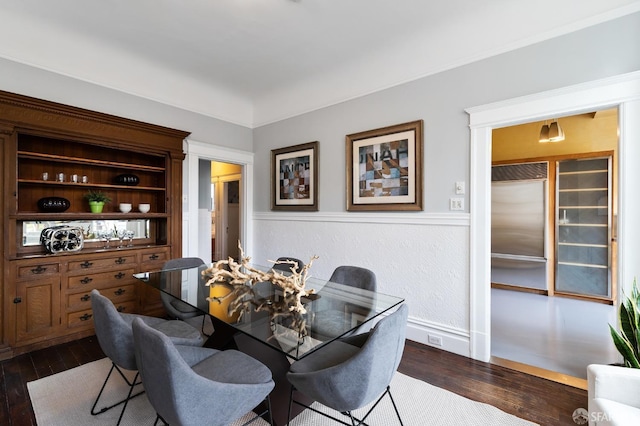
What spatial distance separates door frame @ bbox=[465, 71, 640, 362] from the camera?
2.11 m

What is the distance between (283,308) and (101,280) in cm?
245

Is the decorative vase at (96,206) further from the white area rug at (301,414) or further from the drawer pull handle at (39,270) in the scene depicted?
the white area rug at (301,414)

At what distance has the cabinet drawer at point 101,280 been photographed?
3.03 m

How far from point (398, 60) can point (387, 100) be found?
0.42 m

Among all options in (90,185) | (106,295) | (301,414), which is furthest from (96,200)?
(301,414)

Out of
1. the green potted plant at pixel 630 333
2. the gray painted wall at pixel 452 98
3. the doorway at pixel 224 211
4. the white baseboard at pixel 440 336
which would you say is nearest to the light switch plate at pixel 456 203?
the gray painted wall at pixel 452 98

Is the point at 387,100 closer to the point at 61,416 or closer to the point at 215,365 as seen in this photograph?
the point at 215,365

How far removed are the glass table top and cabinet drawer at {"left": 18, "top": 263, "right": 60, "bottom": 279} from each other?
1.06 meters

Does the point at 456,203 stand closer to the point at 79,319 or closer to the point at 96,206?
the point at 96,206

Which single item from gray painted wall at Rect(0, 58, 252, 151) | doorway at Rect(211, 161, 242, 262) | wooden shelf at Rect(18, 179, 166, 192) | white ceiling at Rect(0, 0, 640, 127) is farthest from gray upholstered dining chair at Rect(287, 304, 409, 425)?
doorway at Rect(211, 161, 242, 262)

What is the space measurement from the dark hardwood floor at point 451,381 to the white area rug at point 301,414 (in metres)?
0.09

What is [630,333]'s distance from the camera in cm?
184

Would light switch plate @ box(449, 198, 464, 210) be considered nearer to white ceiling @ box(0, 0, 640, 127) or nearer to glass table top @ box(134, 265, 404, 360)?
glass table top @ box(134, 265, 404, 360)

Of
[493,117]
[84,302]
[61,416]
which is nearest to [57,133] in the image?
[84,302]
